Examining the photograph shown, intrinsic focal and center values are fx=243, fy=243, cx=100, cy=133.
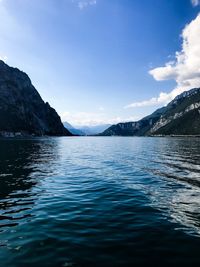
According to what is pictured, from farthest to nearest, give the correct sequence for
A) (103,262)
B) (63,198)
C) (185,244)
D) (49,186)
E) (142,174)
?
(142,174) < (49,186) < (63,198) < (185,244) < (103,262)

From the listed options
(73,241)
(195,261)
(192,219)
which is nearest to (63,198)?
(73,241)

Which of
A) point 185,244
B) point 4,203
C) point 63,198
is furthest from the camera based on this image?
point 63,198

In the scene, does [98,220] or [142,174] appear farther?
[142,174]

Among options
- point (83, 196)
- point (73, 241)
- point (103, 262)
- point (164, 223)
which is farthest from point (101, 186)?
point (103, 262)

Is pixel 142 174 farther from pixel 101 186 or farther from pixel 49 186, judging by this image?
pixel 49 186

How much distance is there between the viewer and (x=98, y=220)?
18656 mm

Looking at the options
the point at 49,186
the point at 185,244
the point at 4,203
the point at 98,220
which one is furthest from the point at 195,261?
the point at 49,186

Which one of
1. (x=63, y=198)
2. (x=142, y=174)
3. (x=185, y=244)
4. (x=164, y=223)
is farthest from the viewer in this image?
(x=142, y=174)

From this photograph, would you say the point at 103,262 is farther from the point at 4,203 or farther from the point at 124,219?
the point at 4,203

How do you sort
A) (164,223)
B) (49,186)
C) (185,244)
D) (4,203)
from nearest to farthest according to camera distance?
(185,244) < (164,223) < (4,203) < (49,186)

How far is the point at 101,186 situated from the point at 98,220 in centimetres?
1307

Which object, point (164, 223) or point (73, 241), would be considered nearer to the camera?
point (73, 241)

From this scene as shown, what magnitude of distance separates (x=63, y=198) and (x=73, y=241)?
35.8ft

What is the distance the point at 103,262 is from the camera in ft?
40.0
